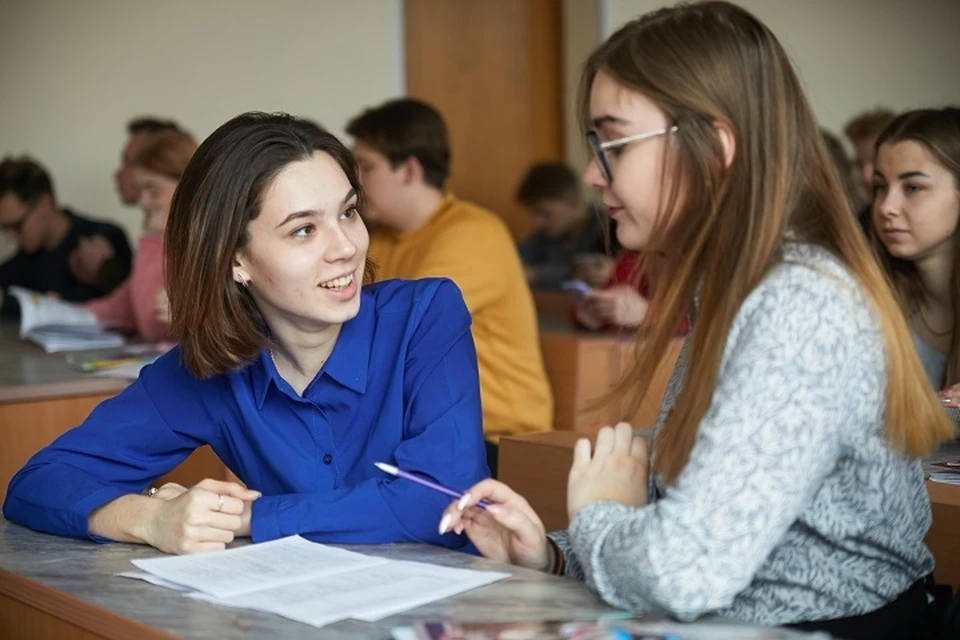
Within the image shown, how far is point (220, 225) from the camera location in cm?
185

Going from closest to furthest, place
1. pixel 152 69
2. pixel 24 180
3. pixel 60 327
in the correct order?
1. pixel 60 327
2. pixel 24 180
3. pixel 152 69

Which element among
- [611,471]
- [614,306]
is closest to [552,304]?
[614,306]

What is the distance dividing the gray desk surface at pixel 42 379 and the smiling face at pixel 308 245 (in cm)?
129

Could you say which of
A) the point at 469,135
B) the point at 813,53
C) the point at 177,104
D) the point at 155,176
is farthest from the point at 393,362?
the point at 813,53

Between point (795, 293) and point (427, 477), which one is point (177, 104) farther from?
point (795, 293)

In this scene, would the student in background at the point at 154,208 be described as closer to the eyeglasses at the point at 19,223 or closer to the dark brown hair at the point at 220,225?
the eyeglasses at the point at 19,223

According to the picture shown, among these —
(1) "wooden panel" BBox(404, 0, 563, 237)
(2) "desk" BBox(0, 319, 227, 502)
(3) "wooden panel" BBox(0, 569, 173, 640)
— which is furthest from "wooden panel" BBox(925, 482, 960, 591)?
(1) "wooden panel" BBox(404, 0, 563, 237)

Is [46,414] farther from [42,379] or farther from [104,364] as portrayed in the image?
[104,364]

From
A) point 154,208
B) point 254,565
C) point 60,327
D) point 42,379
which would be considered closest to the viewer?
point 254,565

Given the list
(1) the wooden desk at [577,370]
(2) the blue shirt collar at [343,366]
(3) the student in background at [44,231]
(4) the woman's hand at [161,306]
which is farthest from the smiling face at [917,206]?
(3) the student in background at [44,231]

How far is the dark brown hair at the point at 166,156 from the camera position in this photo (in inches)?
161

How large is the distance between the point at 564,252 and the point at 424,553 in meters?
5.54

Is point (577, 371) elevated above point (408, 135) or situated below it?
below

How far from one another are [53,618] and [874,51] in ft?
25.2
